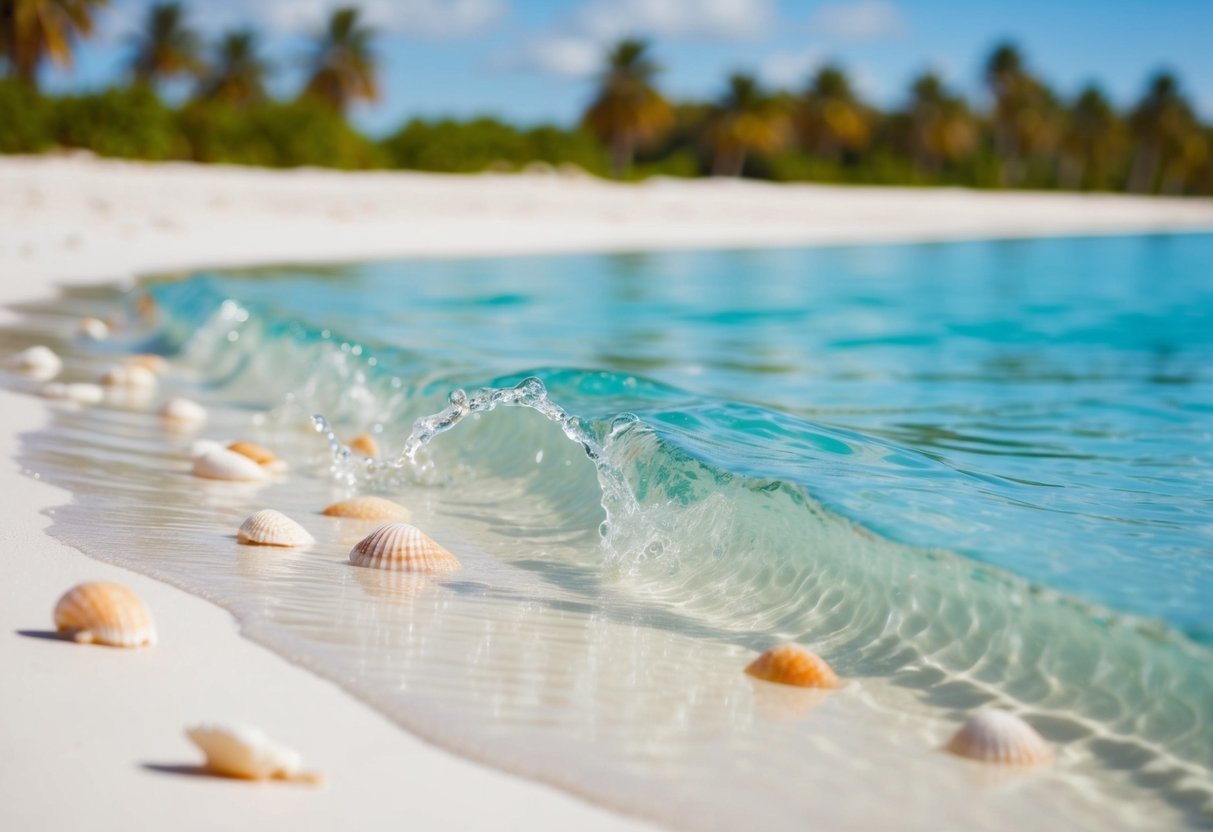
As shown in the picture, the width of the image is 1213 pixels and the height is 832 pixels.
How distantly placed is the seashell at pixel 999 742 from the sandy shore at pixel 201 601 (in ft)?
3.15

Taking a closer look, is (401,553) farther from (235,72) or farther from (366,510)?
(235,72)

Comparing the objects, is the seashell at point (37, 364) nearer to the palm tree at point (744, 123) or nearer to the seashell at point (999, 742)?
the seashell at point (999, 742)

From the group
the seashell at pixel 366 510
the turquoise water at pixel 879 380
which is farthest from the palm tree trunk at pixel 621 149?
the seashell at pixel 366 510

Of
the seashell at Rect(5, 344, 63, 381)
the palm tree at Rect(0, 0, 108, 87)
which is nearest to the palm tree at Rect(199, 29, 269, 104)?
the palm tree at Rect(0, 0, 108, 87)

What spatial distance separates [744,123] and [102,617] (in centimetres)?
5883

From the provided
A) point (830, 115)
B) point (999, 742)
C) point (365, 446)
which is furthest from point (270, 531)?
point (830, 115)

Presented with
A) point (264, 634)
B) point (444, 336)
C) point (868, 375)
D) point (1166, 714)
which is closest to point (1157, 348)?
point (868, 375)

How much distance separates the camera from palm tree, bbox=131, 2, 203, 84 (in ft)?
185

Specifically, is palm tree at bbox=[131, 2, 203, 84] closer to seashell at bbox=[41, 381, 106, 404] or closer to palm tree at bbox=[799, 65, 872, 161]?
palm tree at bbox=[799, 65, 872, 161]

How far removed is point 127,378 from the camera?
347 inches

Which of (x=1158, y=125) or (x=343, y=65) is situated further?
(x=1158, y=125)

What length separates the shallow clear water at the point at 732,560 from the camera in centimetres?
326

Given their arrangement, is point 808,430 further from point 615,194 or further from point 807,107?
point 807,107

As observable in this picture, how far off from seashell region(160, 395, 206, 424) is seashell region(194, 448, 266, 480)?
5.30 feet
